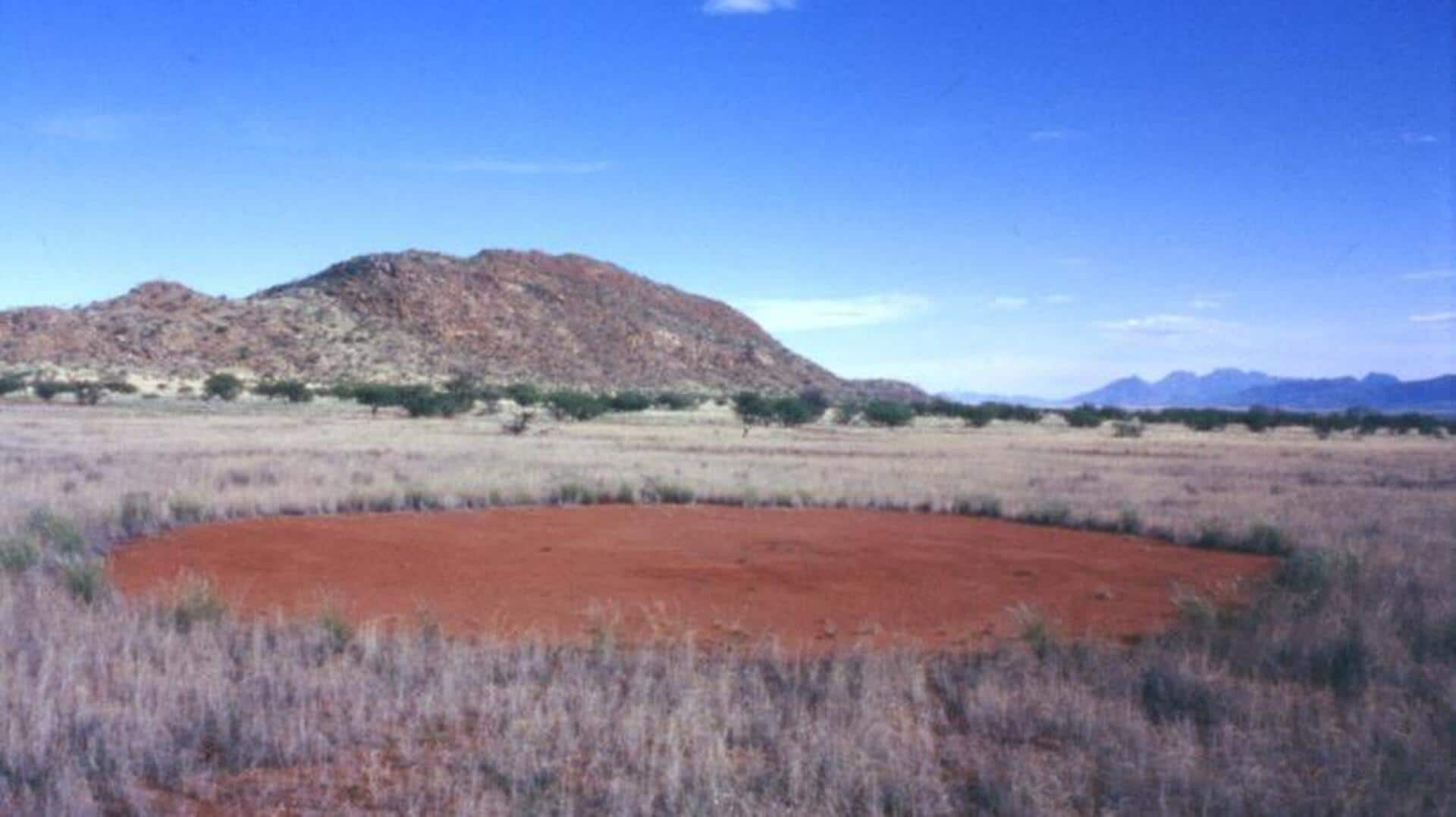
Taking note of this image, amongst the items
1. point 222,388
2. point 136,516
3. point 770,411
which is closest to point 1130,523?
point 136,516

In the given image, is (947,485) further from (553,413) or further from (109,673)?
(553,413)

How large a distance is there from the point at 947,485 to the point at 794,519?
6.40 metres

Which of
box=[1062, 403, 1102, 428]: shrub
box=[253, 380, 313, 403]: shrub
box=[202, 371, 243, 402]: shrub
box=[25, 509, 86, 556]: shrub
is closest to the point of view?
box=[25, 509, 86, 556]: shrub

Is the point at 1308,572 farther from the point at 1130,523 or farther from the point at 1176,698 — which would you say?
the point at 1130,523

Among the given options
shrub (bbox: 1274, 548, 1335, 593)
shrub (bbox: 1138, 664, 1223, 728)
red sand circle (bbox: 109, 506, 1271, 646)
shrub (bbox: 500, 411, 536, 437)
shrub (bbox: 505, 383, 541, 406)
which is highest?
shrub (bbox: 505, 383, 541, 406)

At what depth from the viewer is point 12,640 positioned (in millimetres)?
9789

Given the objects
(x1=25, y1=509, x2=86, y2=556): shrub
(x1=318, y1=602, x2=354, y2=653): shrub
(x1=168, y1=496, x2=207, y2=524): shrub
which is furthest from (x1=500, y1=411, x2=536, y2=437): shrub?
(x1=318, y1=602, x2=354, y2=653): shrub

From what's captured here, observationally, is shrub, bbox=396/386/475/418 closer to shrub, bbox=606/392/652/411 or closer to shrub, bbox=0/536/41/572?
shrub, bbox=606/392/652/411

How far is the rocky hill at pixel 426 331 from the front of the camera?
98.1 meters

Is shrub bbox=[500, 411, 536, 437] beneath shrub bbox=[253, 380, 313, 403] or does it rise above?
beneath

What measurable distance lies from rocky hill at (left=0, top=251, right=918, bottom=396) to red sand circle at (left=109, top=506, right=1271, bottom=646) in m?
77.4

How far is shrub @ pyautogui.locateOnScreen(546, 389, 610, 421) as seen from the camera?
65.9 metres

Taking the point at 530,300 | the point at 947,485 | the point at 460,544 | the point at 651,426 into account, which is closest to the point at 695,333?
the point at 530,300

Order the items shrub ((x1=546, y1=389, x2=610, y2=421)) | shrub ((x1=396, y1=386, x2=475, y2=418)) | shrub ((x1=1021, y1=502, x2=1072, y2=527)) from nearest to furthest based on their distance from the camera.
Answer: shrub ((x1=1021, y1=502, x2=1072, y2=527)), shrub ((x1=396, y1=386, x2=475, y2=418)), shrub ((x1=546, y1=389, x2=610, y2=421))
